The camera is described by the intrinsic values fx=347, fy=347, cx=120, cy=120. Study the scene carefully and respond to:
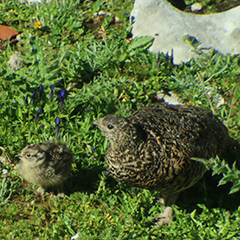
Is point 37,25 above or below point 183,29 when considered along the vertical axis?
below

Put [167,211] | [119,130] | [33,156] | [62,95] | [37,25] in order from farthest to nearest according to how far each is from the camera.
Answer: [37,25]
[62,95]
[167,211]
[33,156]
[119,130]

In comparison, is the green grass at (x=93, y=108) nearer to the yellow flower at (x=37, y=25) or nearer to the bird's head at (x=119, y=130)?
the yellow flower at (x=37, y=25)

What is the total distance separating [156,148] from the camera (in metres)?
3.59

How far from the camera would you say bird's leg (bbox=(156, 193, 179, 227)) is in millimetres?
4207

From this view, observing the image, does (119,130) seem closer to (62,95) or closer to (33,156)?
(33,156)

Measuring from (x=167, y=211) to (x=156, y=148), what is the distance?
110 cm

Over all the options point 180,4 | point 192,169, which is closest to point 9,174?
point 192,169

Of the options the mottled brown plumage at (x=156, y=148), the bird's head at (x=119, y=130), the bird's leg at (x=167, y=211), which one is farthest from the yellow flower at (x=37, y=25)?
the bird's leg at (x=167, y=211)

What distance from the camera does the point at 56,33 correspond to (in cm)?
638

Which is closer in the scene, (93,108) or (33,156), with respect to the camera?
(33,156)

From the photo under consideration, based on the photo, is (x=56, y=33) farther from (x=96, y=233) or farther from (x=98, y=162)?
(x=96, y=233)

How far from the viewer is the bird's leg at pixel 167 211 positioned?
4.21m

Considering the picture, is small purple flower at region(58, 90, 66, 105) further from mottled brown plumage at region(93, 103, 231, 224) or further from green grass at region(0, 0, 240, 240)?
mottled brown plumage at region(93, 103, 231, 224)

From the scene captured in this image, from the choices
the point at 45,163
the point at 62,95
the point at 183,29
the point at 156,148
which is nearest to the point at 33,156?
the point at 45,163
